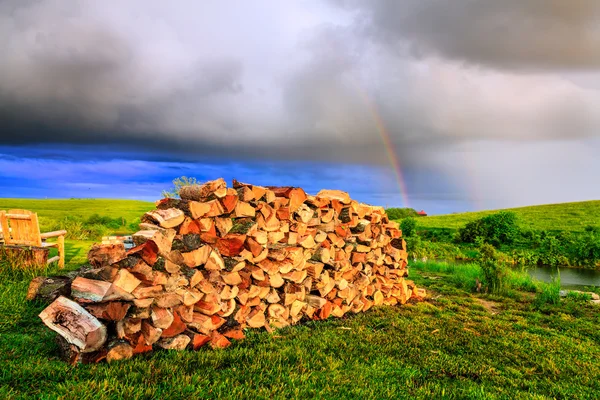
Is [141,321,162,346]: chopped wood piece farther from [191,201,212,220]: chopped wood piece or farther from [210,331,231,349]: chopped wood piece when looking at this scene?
[191,201,212,220]: chopped wood piece

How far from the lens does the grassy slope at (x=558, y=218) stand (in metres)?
33.6

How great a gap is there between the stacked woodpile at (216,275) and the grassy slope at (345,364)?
1.06 ft

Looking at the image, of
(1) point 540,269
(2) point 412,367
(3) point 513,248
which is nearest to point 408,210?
(3) point 513,248

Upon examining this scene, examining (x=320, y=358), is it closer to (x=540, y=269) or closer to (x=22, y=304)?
(x=22, y=304)

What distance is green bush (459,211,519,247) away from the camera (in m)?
29.4

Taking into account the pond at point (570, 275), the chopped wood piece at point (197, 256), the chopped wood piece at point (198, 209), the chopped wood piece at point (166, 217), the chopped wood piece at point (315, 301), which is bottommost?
the pond at point (570, 275)

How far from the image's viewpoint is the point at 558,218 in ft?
125

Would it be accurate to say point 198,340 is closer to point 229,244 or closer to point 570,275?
point 229,244

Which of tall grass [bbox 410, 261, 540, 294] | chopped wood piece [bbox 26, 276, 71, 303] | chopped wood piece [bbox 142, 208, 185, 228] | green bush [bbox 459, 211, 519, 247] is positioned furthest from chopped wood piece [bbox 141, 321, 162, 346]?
green bush [bbox 459, 211, 519, 247]

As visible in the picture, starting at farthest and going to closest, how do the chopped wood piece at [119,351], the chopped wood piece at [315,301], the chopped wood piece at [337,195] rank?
the chopped wood piece at [337,195] < the chopped wood piece at [315,301] < the chopped wood piece at [119,351]

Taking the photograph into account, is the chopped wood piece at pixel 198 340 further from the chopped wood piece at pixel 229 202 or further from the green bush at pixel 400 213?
the green bush at pixel 400 213

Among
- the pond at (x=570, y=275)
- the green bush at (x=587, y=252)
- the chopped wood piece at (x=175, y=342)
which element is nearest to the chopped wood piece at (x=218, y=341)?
the chopped wood piece at (x=175, y=342)

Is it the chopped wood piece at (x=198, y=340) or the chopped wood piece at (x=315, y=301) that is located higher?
the chopped wood piece at (x=315, y=301)

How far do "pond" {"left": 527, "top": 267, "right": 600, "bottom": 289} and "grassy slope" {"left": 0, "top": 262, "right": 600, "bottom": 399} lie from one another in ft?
40.2
